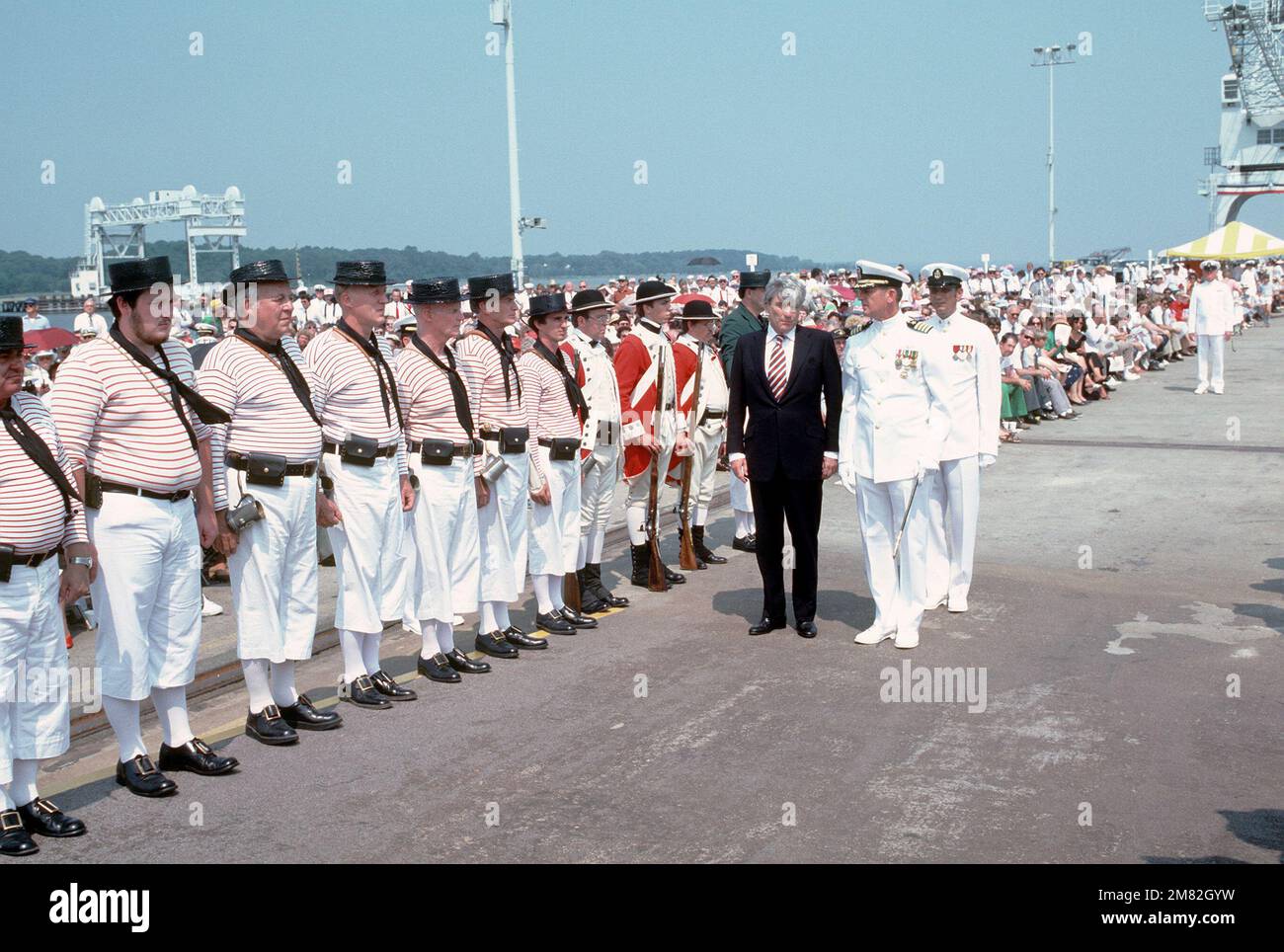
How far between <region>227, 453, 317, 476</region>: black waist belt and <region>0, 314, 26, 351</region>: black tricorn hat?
1309 mm

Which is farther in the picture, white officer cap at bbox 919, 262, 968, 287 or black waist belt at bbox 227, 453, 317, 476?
white officer cap at bbox 919, 262, 968, 287

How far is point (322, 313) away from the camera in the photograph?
98.2 ft

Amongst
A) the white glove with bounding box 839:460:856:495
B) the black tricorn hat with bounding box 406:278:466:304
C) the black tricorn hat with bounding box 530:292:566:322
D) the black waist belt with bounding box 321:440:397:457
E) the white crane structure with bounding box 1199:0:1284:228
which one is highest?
the white crane structure with bounding box 1199:0:1284:228

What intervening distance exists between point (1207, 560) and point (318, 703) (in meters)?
7.25

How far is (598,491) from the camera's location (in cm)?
980

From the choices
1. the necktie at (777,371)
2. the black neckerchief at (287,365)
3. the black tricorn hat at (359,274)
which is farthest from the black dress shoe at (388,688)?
the necktie at (777,371)

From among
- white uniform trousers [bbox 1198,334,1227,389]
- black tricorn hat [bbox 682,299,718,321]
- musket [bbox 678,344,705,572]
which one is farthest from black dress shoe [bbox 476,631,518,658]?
white uniform trousers [bbox 1198,334,1227,389]

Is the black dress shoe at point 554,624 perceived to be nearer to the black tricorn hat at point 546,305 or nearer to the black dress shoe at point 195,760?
the black tricorn hat at point 546,305

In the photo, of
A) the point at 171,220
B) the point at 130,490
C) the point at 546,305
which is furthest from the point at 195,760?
the point at 171,220

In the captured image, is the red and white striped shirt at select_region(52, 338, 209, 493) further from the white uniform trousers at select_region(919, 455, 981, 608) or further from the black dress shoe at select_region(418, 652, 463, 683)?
the white uniform trousers at select_region(919, 455, 981, 608)

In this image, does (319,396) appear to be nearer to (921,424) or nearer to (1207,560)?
(921,424)

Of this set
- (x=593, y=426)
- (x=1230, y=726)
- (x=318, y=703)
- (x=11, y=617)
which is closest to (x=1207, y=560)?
(x=1230, y=726)

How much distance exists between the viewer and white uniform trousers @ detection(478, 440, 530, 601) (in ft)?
27.6
